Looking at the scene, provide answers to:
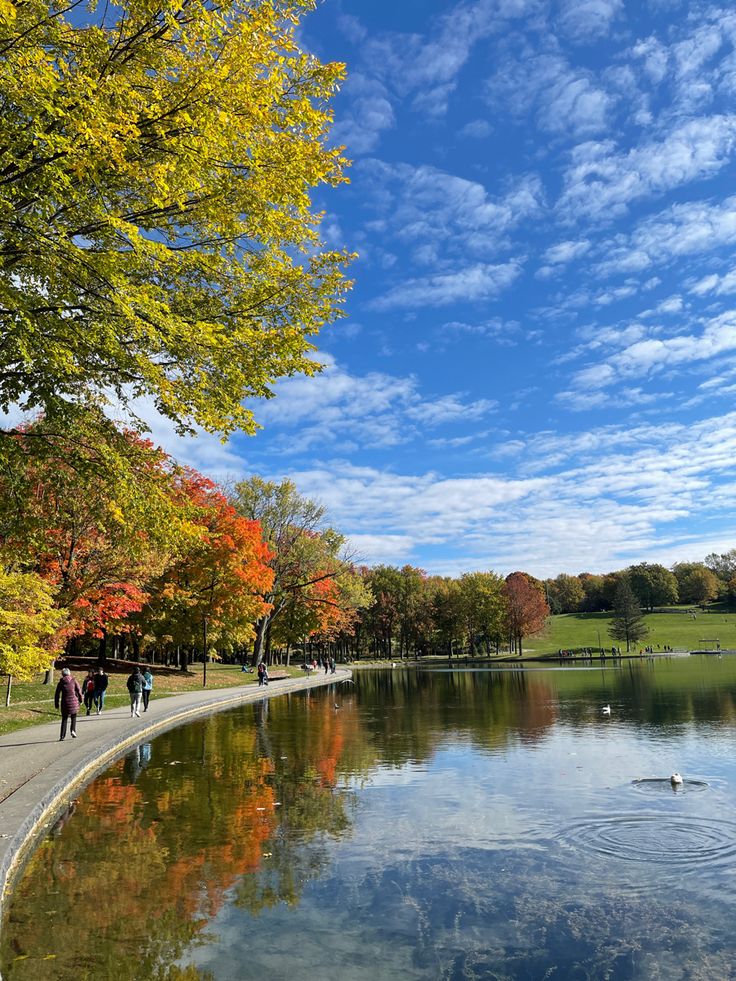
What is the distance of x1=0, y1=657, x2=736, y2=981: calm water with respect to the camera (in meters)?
7.15

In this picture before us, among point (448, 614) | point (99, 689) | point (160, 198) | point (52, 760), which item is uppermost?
point (160, 198)

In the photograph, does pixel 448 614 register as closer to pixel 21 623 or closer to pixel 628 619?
pixel 628 619

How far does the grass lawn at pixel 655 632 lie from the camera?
373 ft

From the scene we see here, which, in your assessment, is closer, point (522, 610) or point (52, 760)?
point (52, 760)

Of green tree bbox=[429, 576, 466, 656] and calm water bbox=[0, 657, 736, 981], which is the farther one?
green tree bbox=[429, 576, 466, 656]

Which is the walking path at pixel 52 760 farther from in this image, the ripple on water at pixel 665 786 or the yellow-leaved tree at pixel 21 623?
the ripple on water at pixel 665 786

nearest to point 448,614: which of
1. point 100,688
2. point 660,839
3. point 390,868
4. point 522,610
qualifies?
point 522,610

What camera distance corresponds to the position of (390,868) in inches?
388

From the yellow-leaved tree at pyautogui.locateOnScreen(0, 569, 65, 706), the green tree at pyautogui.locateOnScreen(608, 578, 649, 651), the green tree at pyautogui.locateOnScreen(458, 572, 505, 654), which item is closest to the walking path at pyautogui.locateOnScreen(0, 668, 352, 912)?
the yellow-leaved tree at pyautogui.locateOnScreen(0, 569, 65, 706)

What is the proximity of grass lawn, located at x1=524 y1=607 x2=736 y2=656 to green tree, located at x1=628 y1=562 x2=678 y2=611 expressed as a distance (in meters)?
5.92

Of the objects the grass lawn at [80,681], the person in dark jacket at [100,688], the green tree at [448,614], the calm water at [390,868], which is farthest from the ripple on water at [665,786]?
the green tree at [448,614]

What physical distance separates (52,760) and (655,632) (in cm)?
12743

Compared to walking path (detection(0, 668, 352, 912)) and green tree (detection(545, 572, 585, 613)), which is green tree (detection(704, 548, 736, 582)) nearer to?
green tree (detection(545, 572, 585, 613))

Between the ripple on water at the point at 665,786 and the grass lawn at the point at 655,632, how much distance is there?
306ft
